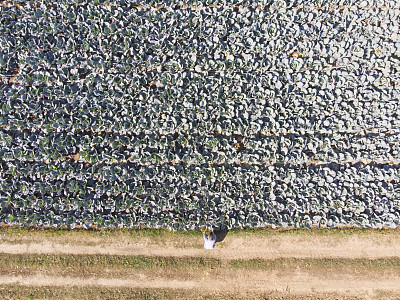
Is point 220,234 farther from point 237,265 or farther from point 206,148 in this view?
point 206,148

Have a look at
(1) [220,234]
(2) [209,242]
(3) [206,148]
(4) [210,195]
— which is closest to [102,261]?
(2) [209,242]

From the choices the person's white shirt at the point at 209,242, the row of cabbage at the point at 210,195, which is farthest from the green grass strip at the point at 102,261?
the row of cabbage at the point at 210,195

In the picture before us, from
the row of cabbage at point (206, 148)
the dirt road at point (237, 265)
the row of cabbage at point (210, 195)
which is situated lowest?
the dirt road at point (237, 265)

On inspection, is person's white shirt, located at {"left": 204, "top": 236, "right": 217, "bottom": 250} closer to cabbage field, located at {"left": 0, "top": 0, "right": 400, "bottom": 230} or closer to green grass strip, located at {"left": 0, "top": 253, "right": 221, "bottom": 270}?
cabbage field, located at {"left": 0, "top": 0, "right": 400, "bottom": 230}

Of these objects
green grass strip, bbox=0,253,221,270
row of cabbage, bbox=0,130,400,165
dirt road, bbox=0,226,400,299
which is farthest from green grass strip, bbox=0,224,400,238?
row of cabbage, bbox=0,130,400,165

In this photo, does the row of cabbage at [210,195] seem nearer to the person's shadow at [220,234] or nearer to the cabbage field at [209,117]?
the cabbage field at [209,117]
